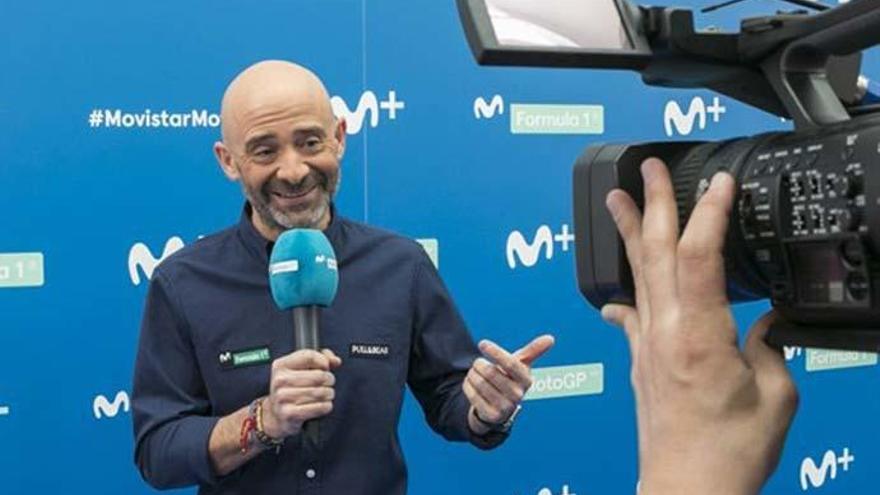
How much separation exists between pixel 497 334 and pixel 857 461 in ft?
3.74

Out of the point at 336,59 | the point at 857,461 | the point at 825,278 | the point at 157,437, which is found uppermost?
the point at 336,59

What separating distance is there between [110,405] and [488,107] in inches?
39.5

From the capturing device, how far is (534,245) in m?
2.54

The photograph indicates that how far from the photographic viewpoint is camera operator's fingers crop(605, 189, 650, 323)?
0.65 meters

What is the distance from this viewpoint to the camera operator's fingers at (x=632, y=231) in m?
0.65

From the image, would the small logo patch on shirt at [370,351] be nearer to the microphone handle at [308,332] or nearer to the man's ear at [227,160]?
the microphone handle at [308,332]

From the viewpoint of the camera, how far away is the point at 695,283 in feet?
2.02

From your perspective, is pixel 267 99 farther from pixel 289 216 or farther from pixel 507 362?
pixel 507 362

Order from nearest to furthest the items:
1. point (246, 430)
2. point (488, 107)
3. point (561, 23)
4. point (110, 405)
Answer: point (561, 23), point (246, 430), point (110, 405), point (488, 107)

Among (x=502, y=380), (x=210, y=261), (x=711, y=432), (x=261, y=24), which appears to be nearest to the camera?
(x=711, y=432)

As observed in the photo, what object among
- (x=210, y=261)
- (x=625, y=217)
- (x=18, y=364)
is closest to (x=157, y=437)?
(x=210, y=261)

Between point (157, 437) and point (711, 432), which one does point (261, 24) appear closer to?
point (157, 437)

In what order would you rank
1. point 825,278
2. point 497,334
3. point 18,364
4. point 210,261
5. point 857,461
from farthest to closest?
point 857,461, point 497,334, point 18,364, point 210,261, point 825,278

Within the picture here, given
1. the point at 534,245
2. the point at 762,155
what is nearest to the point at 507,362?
the point at 762,155
